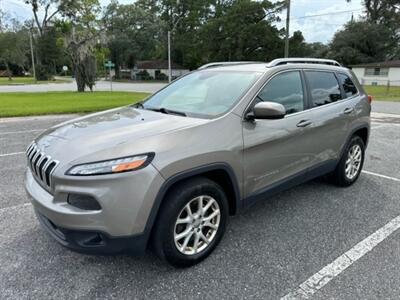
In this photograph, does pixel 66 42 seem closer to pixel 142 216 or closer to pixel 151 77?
pixel 142 216

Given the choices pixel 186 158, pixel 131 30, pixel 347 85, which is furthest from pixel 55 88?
pixel 131 30

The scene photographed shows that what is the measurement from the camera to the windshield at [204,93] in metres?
3.06

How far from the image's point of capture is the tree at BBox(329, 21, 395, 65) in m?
49.1

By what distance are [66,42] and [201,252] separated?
26352mm

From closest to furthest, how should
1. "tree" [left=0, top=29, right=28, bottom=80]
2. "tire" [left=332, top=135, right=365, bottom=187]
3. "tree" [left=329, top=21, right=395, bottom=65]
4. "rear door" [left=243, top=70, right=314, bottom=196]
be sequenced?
"rear door" [left=243, top=70, right=314, bottom=196] → "tire" [left=332, top=135, right=365, bottom=187] → "tree" [left=329, top=21, right=395, bottom=65] → "tree" [left=0, top=29, right=28, bottom=80]

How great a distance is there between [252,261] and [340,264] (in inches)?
29.5

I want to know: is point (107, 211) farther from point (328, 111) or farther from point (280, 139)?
point (328, 111)

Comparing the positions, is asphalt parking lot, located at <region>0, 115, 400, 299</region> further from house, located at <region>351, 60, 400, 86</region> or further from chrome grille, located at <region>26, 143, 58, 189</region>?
Answer: house, located at <region>351, 60, 400, 86</region>

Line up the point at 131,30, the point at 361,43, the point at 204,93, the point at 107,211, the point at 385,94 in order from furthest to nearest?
the point at 131,30 → the point at 361,43 → the point at 385,94 → the point at 204,93 → the point at 107,211

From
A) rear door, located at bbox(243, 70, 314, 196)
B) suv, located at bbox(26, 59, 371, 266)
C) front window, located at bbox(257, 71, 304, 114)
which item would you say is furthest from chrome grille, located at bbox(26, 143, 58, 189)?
front window, located at bbox(257, 71, 304, 114)

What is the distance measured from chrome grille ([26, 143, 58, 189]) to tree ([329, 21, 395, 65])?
54.1 metres

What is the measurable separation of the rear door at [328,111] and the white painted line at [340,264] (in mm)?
1000

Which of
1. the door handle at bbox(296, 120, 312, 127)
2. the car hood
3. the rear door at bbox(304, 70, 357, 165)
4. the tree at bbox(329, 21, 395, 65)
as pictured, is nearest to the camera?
the car hood

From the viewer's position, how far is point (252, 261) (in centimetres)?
278
